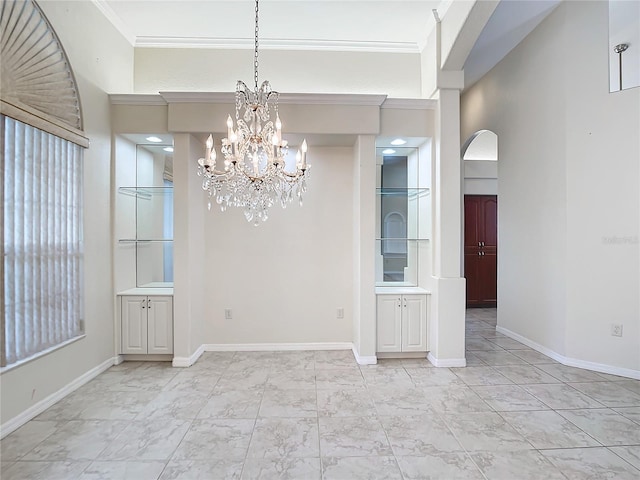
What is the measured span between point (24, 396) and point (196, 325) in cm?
155

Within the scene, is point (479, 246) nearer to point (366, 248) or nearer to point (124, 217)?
point (366, 248)

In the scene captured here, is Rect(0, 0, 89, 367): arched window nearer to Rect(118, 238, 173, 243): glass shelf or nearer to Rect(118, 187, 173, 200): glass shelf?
Rect(118, 238, 173, 243): glass shelf

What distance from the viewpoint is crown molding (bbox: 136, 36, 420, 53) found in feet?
13.1

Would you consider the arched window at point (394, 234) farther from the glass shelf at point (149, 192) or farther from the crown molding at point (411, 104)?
the glass shelf at point (149, 192)

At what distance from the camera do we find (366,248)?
364 centimetres

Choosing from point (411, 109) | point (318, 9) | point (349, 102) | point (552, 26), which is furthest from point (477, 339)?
point (318, 9)

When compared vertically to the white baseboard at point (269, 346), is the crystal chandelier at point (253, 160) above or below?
above

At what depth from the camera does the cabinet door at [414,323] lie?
12.3ft

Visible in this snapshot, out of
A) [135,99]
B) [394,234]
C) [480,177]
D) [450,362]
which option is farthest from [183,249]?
[480,177]

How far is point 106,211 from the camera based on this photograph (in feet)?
11.5

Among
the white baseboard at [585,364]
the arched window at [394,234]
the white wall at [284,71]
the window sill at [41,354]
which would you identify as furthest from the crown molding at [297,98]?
the white baseboard at [585,364]

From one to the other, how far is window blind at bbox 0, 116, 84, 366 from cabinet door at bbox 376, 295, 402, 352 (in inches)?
116

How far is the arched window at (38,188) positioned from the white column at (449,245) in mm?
3503

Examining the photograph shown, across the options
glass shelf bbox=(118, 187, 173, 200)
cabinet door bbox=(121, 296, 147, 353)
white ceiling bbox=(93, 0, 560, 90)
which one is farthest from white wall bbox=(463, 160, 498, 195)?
cabinet door bbox=(121, 296, 147, 353)
